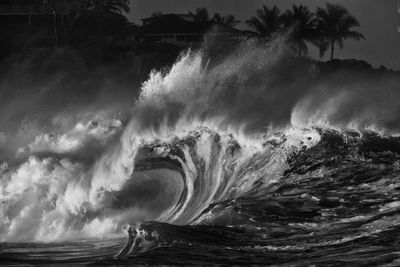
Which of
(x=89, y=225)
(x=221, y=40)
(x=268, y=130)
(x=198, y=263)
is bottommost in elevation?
(x=198, y=263)

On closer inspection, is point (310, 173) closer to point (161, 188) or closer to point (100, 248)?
point (161, 188)

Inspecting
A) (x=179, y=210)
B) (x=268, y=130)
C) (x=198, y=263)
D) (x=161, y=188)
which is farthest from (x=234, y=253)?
(x=268, y=130)

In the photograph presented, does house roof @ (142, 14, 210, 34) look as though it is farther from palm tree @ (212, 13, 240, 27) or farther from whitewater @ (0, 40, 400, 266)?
whitewater @ (0, 40, 400, 266)

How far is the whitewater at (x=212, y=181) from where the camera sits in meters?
13.5

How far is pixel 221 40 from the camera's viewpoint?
55469 mm

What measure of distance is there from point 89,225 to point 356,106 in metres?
14.4

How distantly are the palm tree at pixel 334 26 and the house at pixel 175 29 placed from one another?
1016 centimetres

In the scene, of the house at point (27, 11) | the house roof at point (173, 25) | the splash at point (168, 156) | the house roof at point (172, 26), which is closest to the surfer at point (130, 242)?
the splash at point (168, 156)

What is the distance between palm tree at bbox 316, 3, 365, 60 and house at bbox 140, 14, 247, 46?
1016 cm

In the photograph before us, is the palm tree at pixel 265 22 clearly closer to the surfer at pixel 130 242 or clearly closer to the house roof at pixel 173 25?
the house roof at pixel 173 25

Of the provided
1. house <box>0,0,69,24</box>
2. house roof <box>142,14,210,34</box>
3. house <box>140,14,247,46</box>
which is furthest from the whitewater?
house roof <box>142,14,210,34</box>

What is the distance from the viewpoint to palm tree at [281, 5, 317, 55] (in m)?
71.2

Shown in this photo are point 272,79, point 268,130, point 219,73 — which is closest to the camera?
point 268,130

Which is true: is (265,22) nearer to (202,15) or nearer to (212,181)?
(202,15)
